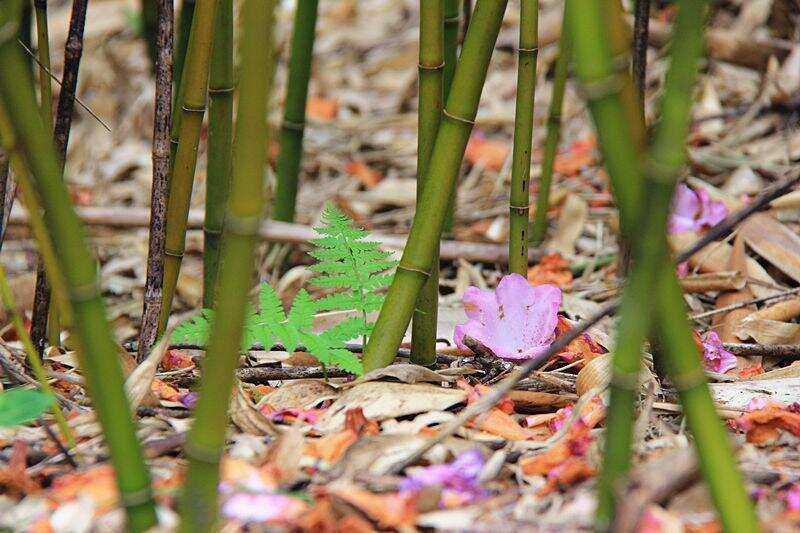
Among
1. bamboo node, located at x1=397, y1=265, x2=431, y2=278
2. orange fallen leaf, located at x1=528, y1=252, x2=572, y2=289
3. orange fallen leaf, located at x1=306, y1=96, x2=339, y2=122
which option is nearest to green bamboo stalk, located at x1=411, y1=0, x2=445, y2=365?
bamboo node, located at x1=397, y1=265, x2=431, y2=278

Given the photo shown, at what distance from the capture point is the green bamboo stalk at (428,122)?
3.13 feet

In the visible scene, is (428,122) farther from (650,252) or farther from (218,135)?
(650,252)

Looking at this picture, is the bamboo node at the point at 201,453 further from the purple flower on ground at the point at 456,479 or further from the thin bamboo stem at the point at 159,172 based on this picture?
the thin bamboo stem at the point at 159,172

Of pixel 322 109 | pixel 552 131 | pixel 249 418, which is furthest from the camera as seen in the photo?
pixel 322 109

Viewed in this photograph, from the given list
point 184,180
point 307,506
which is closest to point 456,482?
point 307,506

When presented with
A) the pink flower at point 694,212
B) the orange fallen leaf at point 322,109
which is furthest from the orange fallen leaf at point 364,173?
the pink flower at point 694,212

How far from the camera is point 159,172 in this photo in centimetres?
100

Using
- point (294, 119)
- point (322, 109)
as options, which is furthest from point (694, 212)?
point (322, 109)

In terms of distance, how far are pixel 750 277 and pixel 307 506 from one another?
91 cm

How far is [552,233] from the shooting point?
187cm

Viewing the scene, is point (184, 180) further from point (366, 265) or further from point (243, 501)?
point (243, 501)

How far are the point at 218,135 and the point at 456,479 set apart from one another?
0.53 m

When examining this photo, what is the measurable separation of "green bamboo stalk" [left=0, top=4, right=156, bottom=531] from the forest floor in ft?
0.27

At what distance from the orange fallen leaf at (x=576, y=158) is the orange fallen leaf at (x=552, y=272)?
1.69ft
